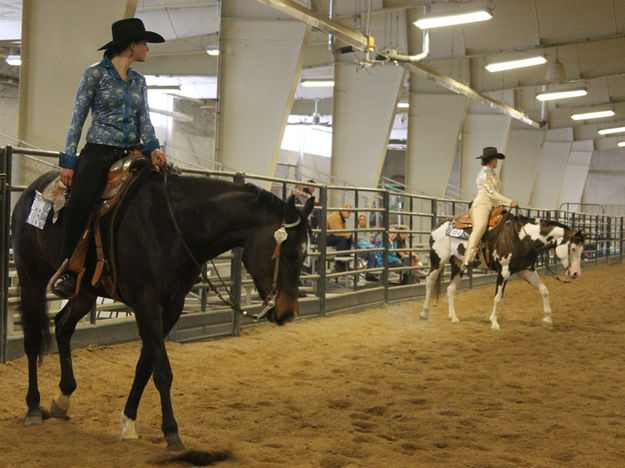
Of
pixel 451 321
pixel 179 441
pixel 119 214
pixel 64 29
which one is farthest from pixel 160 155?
pixel 451 321

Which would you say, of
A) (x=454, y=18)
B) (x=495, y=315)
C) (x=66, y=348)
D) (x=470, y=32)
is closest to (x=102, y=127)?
(x=66, y=348)

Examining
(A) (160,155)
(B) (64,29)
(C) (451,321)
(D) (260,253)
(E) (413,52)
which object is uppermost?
(E) (413,52)

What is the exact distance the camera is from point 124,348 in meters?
6.19

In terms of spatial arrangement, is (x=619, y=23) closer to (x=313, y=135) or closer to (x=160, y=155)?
(x=160, y=155)

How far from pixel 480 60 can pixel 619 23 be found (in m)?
5.68

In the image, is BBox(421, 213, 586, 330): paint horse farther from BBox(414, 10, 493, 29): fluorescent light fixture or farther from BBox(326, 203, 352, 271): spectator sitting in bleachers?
BBox(414, 10, 493, 29): fluorescent light fixture

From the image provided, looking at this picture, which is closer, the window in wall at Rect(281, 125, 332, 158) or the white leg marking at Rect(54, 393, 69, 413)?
the white leg marking at Rect(54, 393, 69, 413)

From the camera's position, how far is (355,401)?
4859 millimetres

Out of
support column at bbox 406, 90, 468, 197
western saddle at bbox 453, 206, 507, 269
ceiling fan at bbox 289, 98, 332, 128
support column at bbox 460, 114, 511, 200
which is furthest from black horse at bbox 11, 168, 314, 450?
ceiling fan at bbox 289, 98, 332, 128

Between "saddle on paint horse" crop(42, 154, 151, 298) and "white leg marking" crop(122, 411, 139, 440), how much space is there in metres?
0.66

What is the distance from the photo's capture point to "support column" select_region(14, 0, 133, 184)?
27.3ft

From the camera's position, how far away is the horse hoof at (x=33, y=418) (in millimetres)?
3987

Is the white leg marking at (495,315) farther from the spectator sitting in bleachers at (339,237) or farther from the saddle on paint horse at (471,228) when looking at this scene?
the spectator sitting in bleachers at (339,237)

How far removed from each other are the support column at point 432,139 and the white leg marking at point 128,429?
1692 centimetres
